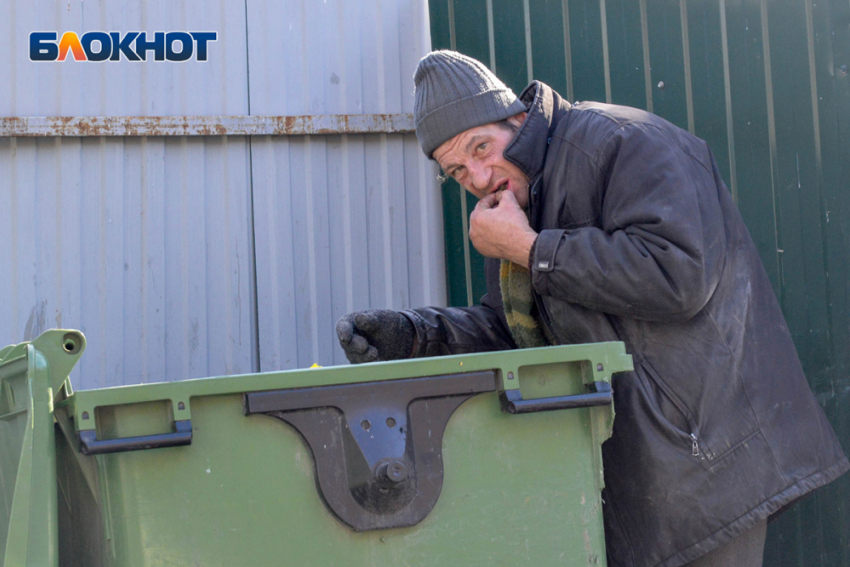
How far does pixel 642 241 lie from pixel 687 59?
1.70m

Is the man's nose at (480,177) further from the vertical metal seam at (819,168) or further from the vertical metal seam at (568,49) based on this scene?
the vertical metal seam at (819,168)

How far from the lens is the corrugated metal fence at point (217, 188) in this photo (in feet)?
10.5

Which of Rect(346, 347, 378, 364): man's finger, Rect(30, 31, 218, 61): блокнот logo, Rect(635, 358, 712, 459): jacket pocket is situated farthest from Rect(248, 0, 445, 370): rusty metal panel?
Rect(635, 358, 712, 459): jacket pocket

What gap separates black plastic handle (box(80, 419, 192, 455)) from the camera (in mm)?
1453

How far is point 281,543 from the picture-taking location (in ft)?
5.09

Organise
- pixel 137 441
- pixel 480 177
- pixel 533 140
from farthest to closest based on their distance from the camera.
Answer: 1. pixel 480 177
2. pixel 533 140
3. pixel 137 441

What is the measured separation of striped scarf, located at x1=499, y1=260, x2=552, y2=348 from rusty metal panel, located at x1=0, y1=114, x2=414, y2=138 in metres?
1.36

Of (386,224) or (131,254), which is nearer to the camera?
(131,254)

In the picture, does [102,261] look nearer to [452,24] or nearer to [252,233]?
[252,233]

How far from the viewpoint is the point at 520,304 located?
2.18 m

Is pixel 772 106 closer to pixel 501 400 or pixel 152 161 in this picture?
pixel 501 400

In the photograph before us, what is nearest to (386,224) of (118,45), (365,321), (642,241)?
(365,321)

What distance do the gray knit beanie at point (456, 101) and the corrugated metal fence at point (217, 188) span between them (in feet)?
3.38

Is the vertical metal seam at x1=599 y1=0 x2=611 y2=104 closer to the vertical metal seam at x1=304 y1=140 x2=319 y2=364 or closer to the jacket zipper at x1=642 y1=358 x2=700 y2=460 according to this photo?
the vertical metal seam at x1=304 y1=140 x2=319 y2=364
